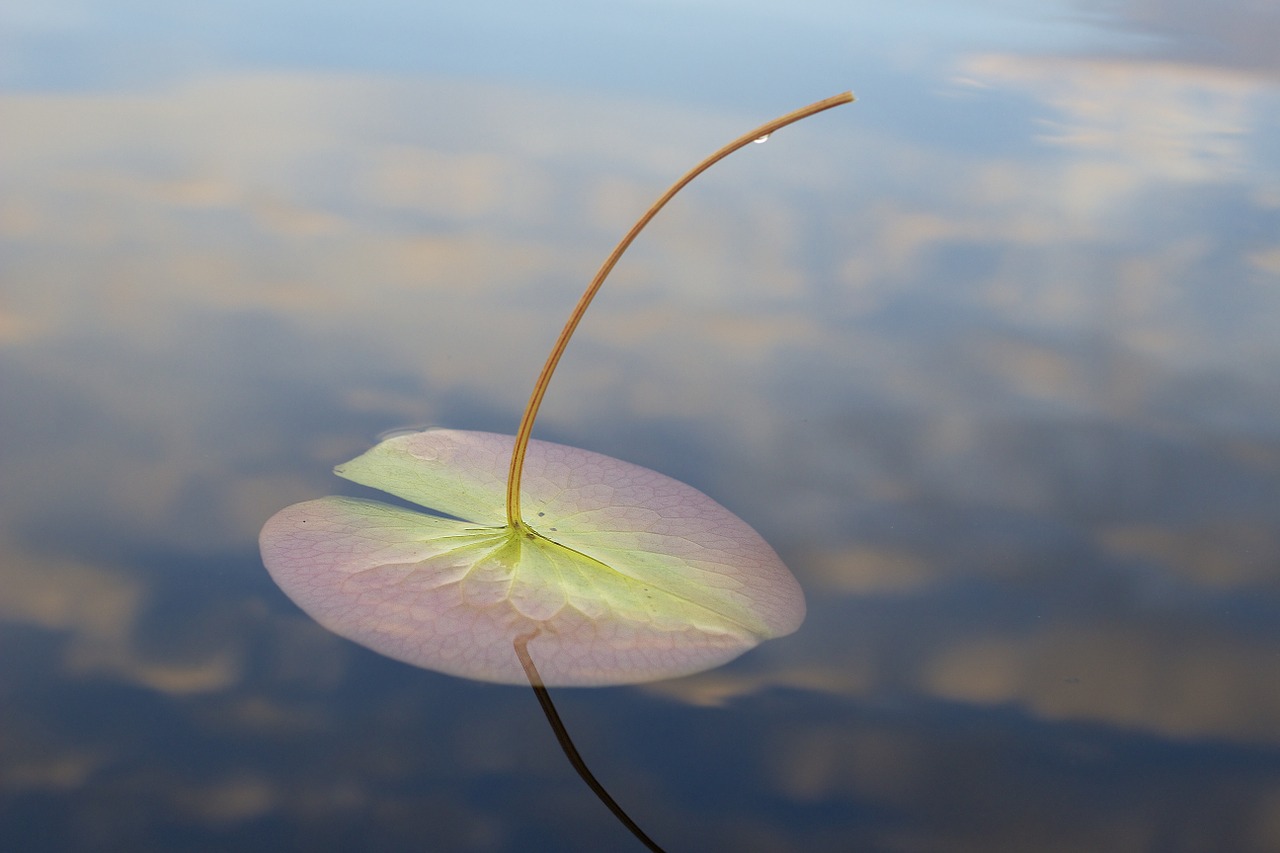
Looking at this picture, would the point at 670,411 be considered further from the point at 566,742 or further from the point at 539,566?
the point at 566,742

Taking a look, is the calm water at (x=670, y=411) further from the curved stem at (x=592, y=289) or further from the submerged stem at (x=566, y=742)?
the curved stem at (x=592, y=289)

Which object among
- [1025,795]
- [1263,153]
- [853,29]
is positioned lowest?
[1025,795]

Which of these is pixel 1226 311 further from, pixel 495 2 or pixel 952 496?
pixel 495 2

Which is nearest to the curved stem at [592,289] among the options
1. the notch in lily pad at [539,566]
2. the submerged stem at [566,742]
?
the notch in lily pad at [539,566]

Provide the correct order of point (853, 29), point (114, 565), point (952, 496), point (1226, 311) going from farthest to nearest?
1. point (853, 29)
2. point (1226, 311)
3. point (952, 496)
4. point (114, 565)

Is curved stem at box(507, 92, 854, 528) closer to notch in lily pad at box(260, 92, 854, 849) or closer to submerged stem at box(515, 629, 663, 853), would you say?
notch in lily pad at box(260, 92, 854, 849)

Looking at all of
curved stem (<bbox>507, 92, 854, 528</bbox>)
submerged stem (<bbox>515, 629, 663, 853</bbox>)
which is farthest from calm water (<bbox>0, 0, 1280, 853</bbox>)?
curved stem (<bbox>507, 92, 854, 528</bbox>)

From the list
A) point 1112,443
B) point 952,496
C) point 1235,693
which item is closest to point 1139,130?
point 1112,443
